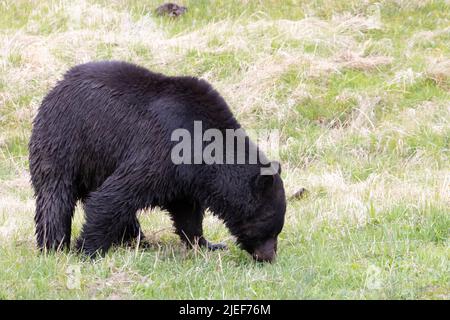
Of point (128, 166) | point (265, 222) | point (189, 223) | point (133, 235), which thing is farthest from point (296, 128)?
point (128, 166)

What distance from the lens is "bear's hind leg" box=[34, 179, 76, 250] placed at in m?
6.29

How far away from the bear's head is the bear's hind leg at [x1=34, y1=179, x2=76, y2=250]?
1.45 metres

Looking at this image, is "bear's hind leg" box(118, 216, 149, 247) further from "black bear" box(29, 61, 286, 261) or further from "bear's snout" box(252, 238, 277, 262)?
"bear's snout" box(252, 238, 277, 262)

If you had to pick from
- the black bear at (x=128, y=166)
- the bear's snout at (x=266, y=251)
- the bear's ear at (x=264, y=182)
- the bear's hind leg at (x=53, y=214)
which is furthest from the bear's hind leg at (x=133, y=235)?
the bear's ear at (x=264, y=182)

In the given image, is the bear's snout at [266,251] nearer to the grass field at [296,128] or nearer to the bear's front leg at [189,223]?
the grass field at [296,128]

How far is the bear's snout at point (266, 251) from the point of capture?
6039 mm

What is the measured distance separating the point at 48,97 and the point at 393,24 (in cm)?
858

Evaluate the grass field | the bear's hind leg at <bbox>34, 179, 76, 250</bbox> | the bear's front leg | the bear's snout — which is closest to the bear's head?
the bear's snout

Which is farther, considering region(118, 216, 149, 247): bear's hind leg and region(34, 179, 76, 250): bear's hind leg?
region(118, 216, 149, 247): bear's hind leg

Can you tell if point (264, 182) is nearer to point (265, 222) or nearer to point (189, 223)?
point (265, 222)

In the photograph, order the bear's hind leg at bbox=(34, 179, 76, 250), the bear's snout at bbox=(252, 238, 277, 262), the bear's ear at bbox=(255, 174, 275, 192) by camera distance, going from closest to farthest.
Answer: the bear's ear at bbox=(255, 174, 275, 192), the bear's snout at bbox=(252, 238, 277, 262), the bear's hind leg at bbox=(34, 179, 76, 250)

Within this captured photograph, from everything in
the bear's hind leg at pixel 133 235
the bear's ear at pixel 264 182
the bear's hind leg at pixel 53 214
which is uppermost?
the bear's ear at pixel 264 182

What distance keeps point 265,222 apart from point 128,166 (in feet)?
3.88

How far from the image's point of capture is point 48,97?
21.0ft
